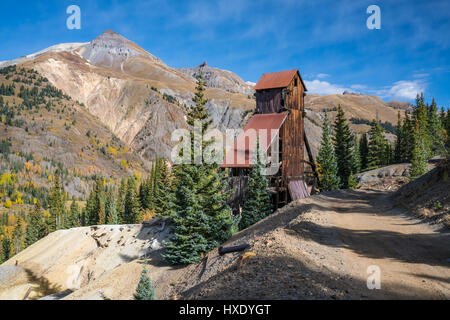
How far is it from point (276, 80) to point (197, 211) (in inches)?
781

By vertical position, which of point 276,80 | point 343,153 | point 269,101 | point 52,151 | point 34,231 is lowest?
point 34,231

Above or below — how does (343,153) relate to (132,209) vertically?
above

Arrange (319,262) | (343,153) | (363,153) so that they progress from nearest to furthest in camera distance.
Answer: (319,262)
(343,153)
(363,153)

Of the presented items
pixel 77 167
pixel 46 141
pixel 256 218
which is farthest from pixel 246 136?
pixel 46 141

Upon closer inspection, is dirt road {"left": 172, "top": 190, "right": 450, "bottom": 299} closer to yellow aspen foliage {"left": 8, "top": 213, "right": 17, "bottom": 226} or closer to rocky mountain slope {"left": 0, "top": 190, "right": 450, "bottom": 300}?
rocky mountain slope {"left": 0, "top": 190, "right": 450, "bottom": 300}

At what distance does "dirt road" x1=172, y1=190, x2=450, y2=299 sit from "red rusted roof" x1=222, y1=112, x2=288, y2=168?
1336 cm

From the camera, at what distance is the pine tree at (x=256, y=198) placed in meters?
26.5

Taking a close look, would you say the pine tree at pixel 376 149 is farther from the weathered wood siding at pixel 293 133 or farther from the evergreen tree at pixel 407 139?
the weathered wood siding at pixel 293 133

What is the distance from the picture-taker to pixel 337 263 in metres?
9.42

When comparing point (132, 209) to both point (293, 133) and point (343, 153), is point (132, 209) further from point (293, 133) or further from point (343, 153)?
point (293, 133)

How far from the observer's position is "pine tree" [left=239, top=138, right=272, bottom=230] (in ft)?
86.9

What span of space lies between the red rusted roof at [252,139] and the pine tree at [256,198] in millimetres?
1676

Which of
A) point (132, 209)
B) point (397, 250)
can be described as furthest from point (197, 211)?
point (132, 209)

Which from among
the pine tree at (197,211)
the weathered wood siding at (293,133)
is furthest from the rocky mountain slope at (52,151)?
the pine tree at (197,211)
